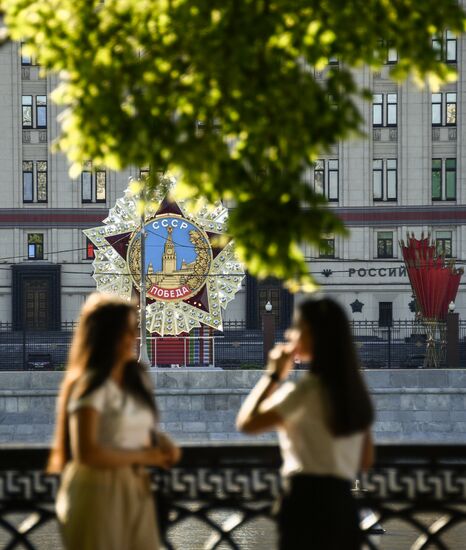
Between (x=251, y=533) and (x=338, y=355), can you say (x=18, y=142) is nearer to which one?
(x=251, y=533)

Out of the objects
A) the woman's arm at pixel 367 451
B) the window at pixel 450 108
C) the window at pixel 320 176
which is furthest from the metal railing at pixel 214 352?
the woman's arm at pixel 367 451

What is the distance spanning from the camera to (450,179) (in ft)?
170

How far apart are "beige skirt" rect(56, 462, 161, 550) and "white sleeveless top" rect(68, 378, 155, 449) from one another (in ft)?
0.39

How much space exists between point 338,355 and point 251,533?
59.3ft

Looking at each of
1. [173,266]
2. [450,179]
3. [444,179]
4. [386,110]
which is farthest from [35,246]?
[173,266]

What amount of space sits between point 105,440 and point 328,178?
155ft

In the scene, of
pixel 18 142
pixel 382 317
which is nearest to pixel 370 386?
pixel 382 317

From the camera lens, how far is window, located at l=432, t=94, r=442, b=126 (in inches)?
2029

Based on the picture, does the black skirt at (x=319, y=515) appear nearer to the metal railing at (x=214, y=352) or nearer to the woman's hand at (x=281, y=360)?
the woman's hand at (x=281, y=360)

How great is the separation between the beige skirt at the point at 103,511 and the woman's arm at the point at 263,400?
53 centimetres

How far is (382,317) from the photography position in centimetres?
5147

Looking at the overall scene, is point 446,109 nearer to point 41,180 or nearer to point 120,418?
point 41,180

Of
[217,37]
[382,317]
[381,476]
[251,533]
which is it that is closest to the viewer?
[217,37]

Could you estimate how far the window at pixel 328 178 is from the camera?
52.0 metres
